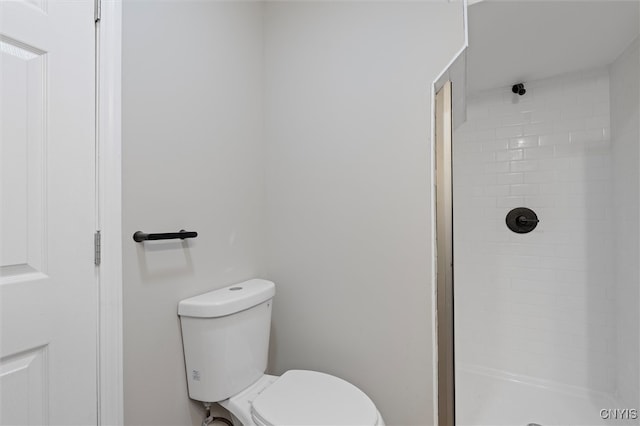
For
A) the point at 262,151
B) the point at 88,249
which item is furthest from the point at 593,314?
the point at 88,249

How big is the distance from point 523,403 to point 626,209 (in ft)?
3.70

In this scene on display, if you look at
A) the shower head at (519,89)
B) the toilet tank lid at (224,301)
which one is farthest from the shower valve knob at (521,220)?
the toilet tank lid at (224,301)

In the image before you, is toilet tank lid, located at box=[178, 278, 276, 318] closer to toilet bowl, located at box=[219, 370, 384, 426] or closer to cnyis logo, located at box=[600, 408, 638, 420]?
toilet bowl, located at box=[219, 370, 384, 426]

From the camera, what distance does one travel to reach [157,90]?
1063 millimetres

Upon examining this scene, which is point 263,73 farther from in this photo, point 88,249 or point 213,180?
point 88,249

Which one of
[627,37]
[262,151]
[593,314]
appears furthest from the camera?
[593,314]

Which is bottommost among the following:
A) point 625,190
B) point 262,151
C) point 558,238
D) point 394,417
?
point 394,417

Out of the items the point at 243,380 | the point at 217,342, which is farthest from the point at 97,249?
the point at 243,380

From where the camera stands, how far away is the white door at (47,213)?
2.40 feet

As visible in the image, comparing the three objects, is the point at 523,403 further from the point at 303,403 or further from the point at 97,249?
the point at 97,249

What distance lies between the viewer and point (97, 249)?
0.89m

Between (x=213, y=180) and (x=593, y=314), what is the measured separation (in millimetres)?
2067

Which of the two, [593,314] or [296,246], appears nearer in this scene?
[296,246]

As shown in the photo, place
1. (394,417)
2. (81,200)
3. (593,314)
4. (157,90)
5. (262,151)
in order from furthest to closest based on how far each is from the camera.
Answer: (593,314)
(262,151)
(394,417)
(157,90)
(81,200)
